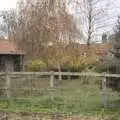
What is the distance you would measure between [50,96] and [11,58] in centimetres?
1635

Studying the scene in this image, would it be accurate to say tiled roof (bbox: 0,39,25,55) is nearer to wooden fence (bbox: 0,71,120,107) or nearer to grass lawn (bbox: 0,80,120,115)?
wooden fence (bbox: 0,71,120,107)

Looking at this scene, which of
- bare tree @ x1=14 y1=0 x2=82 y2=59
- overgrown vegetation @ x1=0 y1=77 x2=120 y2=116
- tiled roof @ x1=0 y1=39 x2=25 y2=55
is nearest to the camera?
overgrown vegetation @ x1=0 y1=77 x2=120 y2=116

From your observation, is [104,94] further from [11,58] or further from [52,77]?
[11,58]

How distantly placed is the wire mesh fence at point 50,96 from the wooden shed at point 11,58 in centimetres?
1277

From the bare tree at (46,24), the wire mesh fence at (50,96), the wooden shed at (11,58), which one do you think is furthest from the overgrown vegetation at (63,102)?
the wooden shed at (11,58)

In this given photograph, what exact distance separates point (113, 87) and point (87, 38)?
58.9 ft

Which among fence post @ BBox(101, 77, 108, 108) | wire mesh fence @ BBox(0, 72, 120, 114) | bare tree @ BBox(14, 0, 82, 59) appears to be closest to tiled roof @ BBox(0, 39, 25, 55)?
bare tree @ BBox(14, 0, 82, 59)

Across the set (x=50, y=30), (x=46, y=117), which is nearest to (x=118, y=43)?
(x=46, y=117)

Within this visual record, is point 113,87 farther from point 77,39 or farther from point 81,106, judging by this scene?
point 77,39

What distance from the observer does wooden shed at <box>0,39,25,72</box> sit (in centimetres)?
2959

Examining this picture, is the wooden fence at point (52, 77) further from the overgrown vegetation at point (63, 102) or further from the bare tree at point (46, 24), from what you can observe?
the bare tree at point (46, 24)

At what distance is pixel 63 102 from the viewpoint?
14.4m

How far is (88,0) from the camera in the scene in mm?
30281

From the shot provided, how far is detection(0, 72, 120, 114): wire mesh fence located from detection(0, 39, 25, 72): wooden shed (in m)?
12.8
